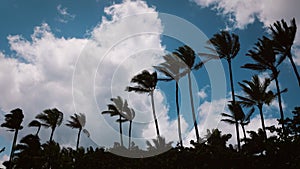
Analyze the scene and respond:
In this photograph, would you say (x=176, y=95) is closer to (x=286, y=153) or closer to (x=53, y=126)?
(x=286, y=153)

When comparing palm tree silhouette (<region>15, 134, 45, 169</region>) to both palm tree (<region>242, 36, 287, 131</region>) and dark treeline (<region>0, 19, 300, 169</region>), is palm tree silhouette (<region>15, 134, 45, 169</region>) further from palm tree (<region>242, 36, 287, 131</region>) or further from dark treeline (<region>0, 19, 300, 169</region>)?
palm tree (<region>242, 36, 287, 131</region>)

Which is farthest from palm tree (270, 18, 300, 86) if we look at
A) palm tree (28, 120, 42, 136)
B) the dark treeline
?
palm tree (28, 120, 42, 136)

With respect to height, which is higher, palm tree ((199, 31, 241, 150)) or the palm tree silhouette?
palm tree ((199, 31, 241, 150))

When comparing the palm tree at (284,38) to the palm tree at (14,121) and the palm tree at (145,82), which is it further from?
the palm tree at (14,121)

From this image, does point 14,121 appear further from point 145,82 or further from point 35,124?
point 145,82

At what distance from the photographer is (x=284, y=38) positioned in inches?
818

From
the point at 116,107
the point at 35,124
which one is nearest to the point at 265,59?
the point at 116,107

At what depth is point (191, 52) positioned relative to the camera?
85.6ft

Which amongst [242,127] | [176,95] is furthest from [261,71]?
[242,127]

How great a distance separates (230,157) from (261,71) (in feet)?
48.0

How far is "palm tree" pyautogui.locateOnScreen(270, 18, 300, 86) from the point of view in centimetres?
2070

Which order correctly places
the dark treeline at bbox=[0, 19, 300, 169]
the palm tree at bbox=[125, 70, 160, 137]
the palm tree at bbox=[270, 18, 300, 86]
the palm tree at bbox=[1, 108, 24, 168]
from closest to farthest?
the dark treeline at bbox=[0, 19, 300, 169], the palm tree at bbox=[270, 18, 300, 86], the palm tree at bbox=[125, 70, 160, 137], the palm tree at bbox=[1, 108, 24, 168]

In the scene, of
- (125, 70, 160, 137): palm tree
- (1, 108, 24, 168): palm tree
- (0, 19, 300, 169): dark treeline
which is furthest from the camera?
(1, 108, 24, 168): palm tree

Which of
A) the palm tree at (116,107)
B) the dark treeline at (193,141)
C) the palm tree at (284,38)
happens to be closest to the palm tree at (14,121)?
the dark treeline at (193,141)
